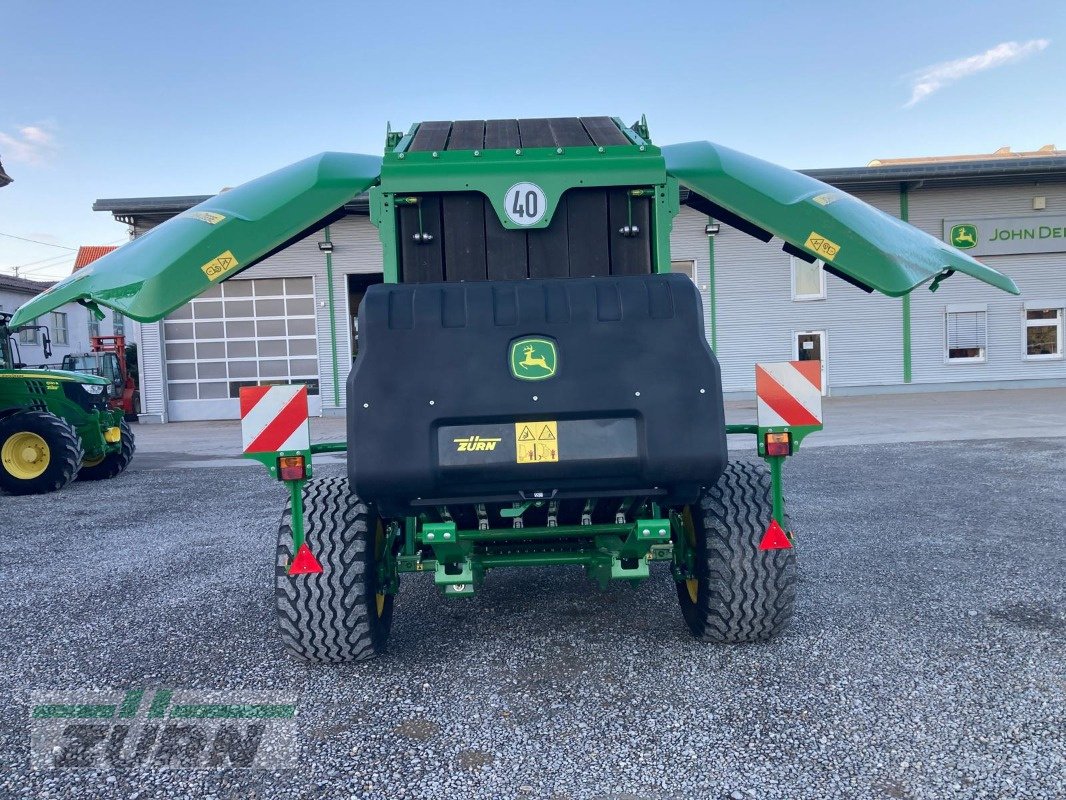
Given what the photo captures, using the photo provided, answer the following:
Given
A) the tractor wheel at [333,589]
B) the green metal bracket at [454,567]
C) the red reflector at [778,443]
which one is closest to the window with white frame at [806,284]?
the red reflector at [778,443]

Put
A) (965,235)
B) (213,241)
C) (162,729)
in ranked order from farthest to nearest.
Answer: (965,235)
(213,241)
(162,729)

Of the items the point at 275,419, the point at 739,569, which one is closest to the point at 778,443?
the point at 739,569

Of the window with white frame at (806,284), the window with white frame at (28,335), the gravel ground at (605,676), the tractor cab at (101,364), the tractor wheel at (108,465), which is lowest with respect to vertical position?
the gravel ground at (605,676)

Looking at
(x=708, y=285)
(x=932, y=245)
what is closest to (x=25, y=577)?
(x=932, y=245)

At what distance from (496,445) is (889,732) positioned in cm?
181

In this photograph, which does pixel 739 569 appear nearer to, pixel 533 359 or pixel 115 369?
pixel 533 359

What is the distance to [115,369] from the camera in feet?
67.9

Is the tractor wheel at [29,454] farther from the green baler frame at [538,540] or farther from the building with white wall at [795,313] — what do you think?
the building with white wall at [795,313]

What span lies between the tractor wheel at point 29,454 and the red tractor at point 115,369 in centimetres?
1130

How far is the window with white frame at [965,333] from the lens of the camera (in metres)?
20.8

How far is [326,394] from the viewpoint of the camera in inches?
797

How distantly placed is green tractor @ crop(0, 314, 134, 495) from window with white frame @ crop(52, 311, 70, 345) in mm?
23550

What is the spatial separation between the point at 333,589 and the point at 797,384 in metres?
2.21

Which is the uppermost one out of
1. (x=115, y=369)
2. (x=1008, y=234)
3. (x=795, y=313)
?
(x=1008, y=234)
